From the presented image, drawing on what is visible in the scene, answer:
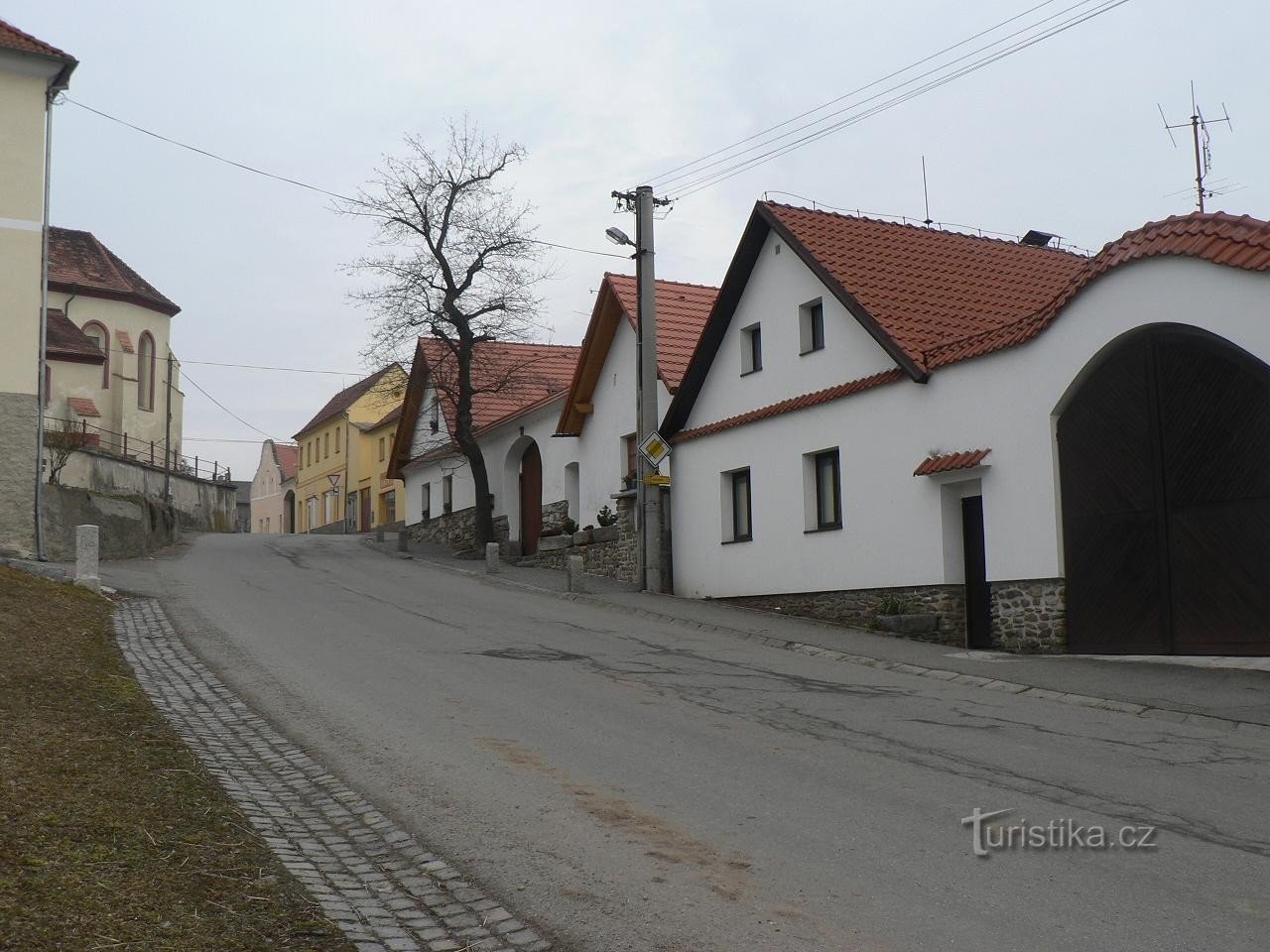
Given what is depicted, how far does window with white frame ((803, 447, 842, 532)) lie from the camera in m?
20.7

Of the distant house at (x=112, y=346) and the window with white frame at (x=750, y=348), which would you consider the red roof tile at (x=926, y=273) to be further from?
the distant house at (x=112, y=346)

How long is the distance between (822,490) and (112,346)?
3928cm

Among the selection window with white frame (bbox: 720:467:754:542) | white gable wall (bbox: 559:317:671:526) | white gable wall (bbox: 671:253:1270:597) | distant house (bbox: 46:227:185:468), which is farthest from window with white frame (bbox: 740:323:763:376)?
distant house (bbox: 46:227:185:468)

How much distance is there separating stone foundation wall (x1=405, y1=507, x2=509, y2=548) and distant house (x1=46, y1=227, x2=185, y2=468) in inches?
467

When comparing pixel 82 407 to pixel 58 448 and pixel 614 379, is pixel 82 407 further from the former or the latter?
pixel 614 379

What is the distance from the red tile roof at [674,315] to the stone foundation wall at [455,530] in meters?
9.55

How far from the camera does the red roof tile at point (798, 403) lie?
1930 cm

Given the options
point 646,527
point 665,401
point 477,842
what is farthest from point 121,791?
point 665,401

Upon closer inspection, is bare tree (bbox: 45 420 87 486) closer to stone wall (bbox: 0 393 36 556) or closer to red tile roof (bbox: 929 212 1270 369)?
stone wall (bbox: 0 393 36 556)

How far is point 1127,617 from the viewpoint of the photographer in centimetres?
1521

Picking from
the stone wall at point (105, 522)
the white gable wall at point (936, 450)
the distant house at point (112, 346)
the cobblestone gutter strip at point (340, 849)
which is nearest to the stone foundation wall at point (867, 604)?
the white gable wall at point (936, 450)

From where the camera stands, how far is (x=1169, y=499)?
14.8 metres

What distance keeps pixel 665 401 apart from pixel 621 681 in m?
14.9

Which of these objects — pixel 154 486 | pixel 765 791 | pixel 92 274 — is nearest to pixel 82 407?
pixel 154 486
